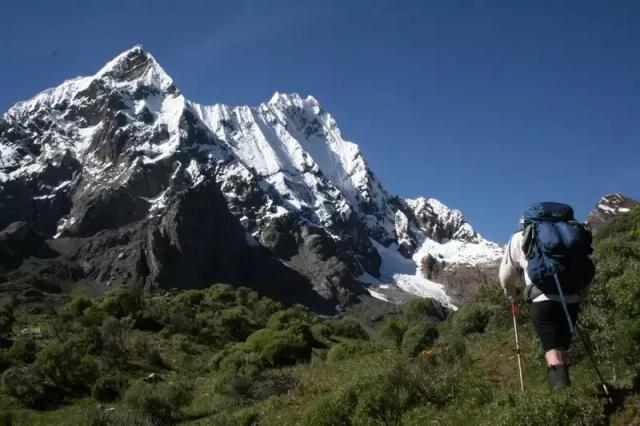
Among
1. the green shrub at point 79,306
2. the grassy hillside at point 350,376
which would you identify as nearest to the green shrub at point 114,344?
the grassy hillside at point 350,376

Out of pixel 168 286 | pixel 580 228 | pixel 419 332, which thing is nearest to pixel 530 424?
pixel 580 228

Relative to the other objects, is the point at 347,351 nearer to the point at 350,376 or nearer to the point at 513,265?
the point at 350,376

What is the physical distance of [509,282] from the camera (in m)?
7.27

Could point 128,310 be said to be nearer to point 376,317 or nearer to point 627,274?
point 627,274

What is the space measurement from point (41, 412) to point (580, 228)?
846 inches

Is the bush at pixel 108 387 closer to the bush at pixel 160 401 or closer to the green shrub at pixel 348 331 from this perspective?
the bush at pixel 160 401

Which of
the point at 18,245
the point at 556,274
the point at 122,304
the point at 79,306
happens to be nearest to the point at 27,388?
the point at 556,274

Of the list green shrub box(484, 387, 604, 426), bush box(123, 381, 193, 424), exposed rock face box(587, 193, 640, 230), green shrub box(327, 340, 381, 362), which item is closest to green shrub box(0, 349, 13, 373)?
bush box(123, 381, 193, 424)

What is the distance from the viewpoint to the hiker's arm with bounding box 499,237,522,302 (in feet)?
23.4

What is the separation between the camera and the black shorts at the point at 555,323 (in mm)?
6605

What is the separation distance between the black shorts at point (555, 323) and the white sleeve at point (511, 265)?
0.64 metres

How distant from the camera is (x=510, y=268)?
720cm

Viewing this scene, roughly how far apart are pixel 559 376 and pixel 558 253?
4.50 ft

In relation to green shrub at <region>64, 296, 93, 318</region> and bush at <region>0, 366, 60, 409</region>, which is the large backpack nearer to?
bush at <region>0, 366, 60, 409</region>
